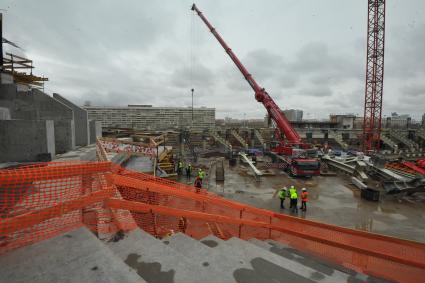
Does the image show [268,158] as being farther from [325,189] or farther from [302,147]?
[325,189]

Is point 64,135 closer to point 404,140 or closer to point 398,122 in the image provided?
point 404,140

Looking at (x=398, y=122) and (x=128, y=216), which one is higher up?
(x=398, y=122)

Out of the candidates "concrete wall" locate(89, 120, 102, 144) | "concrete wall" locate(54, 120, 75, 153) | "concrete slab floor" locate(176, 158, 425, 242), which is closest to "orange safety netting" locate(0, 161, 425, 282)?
"concrete slab floor" locate(176, 158, 425, 242)

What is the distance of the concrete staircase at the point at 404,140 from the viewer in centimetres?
3381

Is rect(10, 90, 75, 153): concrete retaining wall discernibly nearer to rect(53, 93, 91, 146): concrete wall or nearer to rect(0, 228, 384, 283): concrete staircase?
rect(53, 93, 91, 146): concrete wall

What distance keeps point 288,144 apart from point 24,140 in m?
18.6

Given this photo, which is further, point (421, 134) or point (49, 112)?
point (421, 134)

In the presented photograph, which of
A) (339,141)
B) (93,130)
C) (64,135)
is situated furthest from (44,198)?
(339,141)

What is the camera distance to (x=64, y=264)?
192 cm

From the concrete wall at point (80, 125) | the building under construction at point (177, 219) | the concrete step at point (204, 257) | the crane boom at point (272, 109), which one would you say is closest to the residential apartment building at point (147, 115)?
the crane boom at point (272, 109)

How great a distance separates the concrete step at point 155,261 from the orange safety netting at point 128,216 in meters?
0.43

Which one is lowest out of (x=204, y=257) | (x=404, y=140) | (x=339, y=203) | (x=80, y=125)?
(x=339, y=203)

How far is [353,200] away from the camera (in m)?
11.8

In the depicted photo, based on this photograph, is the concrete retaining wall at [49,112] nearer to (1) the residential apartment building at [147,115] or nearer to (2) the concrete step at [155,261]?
(2) the concrete step at [155,261]
